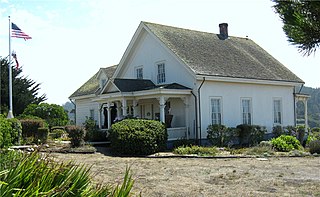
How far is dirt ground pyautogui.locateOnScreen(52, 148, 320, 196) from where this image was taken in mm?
9719

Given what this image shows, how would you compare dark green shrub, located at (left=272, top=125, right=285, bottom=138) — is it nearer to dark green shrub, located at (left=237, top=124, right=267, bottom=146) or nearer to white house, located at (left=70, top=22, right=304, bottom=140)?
white house, located at (left=70, top=22, right=304, bottom=140)

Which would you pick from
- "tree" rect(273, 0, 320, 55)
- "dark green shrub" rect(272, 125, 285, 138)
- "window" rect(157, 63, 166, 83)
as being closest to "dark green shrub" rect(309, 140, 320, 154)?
"dark green shrub" rect(272, 125, 285, 138)

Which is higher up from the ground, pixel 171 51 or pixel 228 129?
pixel 171 51

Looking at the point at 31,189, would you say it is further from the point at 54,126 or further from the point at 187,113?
the point at 54,126

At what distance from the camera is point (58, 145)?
2191 centimetres

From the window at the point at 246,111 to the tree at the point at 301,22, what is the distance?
74.2 ft

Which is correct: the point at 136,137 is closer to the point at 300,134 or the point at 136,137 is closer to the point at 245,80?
the point at 245,80

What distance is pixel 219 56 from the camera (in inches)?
1057

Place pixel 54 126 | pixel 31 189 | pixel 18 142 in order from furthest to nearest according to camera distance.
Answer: pixel 54 126, pixel 18 142, pixel 31 189

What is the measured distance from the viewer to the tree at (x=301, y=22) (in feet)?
12.1

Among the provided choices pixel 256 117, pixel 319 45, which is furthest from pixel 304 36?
pixel 256 117

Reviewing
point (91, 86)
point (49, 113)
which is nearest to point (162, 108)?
point (91, 86)

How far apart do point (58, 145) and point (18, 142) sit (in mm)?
2443

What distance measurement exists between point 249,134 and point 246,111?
267 centimetres
